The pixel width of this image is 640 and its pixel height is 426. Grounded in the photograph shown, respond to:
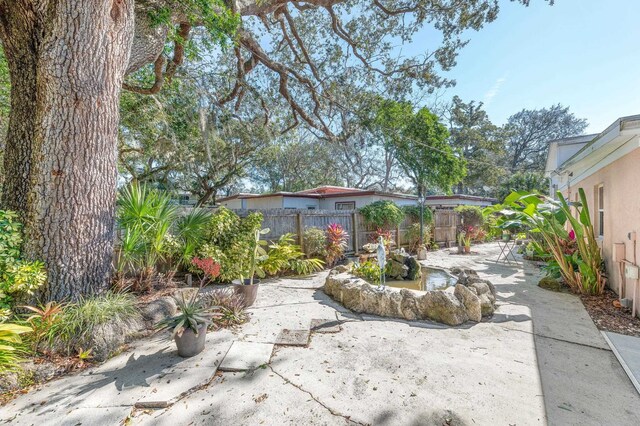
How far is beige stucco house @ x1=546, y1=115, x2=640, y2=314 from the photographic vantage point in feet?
13.0

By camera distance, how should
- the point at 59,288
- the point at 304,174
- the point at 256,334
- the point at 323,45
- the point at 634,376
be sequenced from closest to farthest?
the point at 634,376 → the point at 59,288 → the point at 256,334 → the point at 323,45 → the point at 304,174

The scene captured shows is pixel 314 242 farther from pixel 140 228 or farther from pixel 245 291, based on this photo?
pixel 140 228

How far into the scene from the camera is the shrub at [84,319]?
2840 millimetres

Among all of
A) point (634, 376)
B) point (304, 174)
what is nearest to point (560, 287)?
point (634, 376)

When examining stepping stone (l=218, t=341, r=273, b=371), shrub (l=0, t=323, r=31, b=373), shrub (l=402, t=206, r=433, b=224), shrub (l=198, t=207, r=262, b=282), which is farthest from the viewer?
shrub (l=402, t=206, r=433, b=224)

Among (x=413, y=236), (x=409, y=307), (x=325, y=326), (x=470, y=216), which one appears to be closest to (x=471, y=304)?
(x=409, y=307)

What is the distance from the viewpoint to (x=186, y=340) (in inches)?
113

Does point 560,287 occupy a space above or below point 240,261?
below

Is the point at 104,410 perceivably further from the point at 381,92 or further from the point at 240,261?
the point at 381,92

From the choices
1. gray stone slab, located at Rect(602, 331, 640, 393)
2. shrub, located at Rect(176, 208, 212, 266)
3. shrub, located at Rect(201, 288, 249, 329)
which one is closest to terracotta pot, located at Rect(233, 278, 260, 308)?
shrub, located at Rect(201, 288, 249, 329)

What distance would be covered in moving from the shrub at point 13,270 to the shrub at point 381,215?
8247 millimetres

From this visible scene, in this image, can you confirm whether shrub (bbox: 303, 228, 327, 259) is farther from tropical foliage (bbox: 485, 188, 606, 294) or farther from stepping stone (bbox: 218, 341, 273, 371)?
stepping stone (bbox: 218, 341, 273, 371)

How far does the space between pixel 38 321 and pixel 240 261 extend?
9.73 ft

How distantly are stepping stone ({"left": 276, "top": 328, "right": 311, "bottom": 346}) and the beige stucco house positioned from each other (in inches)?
186
